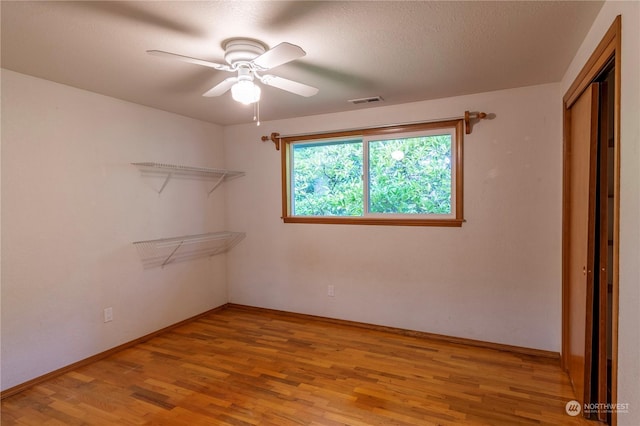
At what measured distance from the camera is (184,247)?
3797 mm

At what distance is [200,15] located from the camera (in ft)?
5.56

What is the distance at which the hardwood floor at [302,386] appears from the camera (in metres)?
2.14

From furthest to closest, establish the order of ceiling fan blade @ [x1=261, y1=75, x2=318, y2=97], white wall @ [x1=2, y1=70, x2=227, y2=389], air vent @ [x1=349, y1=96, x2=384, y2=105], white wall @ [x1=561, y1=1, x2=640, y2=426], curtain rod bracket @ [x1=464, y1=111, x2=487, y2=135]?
air vent @ [x1=349, y1=96, x2=384, y2=105] < curtain rod bracket @ [x1=464, y1=111, x2=487, y2=135] < white wall @ [x1=2, y1=70, x2=227, y2=389] < ceiling fan blade @ [x1=261, y1=75, x2=318, y2=97] < white wall @ [x1=561, y1=1, x2=640, y2=426]

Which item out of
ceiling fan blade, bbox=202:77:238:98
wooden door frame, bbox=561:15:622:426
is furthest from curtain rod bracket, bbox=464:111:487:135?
ceiling fan blade, bbox=202:77:238:98

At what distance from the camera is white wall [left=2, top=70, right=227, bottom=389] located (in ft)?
8.06

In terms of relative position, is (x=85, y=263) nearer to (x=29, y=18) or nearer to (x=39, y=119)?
(x=39, y=119)

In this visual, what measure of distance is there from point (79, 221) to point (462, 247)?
3.31 meters

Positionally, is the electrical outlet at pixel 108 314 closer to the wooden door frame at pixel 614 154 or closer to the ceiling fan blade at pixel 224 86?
the ceiling fan blade at pixel 224 86

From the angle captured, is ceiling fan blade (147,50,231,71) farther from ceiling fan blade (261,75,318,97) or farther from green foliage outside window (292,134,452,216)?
green foliage outside window (292,134,452,216)

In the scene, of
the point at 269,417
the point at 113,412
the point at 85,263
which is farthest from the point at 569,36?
the point at 85,263

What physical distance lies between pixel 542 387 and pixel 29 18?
381cm

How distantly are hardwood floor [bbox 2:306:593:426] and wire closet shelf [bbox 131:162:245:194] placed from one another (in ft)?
5.42

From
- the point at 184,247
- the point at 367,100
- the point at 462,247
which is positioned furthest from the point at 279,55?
the point at 184,247

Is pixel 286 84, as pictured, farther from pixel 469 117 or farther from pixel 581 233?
pixel 581 233
